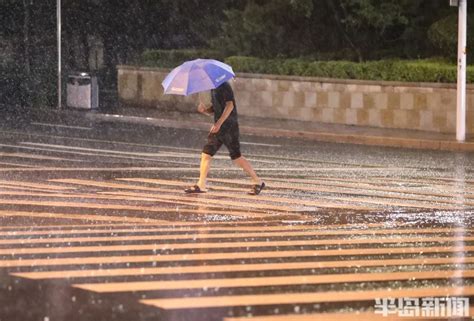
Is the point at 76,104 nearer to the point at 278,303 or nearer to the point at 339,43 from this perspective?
the point at 339,43

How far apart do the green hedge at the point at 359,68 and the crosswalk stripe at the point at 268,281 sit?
19.0 meters

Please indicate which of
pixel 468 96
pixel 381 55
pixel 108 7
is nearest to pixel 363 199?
pixel 468 96

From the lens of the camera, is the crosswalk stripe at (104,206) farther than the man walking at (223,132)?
No

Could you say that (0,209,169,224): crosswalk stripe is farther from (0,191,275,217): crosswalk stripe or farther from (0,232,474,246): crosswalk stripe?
(0,232,474,246): crosswalk stripe

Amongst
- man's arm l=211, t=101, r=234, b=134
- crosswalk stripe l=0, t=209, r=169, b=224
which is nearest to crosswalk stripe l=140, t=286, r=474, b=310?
crosswalk stripe l=0, t=209, r=169, b=224

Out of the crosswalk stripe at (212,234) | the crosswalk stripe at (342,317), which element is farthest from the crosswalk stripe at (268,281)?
the crosswalk stripe at (212,234)

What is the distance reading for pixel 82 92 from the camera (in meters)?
36.5

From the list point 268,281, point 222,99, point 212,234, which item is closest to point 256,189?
point 222,99

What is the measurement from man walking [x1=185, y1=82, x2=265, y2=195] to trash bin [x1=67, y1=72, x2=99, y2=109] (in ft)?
65.5

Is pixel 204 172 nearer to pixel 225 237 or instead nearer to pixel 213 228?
pixel 213 228

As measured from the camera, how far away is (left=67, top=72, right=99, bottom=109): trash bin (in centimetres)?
3647

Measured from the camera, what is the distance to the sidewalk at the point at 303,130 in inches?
1046

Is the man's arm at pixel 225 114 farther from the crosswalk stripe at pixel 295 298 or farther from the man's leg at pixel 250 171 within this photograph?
the crosswalk stripe at pixel 295 298

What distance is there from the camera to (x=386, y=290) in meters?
9.94
